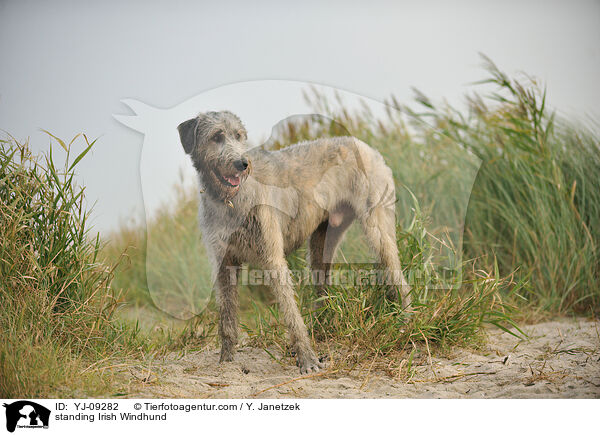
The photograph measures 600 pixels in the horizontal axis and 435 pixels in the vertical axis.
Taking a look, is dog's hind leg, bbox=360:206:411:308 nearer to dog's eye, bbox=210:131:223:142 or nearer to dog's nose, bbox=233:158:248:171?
dog's nose, bbox=233:158:248:171

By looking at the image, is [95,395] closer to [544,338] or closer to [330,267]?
[330,267]

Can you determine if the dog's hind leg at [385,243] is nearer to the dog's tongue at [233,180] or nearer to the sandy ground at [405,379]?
the sandy ground at [405,379]

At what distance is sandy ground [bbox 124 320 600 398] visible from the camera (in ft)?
13.2

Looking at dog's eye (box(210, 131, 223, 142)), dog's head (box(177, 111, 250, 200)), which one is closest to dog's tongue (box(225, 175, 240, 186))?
dog's head (box(177, 111, 250, 200))

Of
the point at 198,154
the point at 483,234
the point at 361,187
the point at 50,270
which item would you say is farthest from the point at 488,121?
the point at 50,270

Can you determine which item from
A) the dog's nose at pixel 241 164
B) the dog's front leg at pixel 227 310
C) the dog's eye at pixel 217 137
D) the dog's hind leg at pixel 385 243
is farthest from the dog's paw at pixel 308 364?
the dog's eye at pixel 217 137

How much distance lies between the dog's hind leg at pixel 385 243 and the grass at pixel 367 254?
0.36 feet

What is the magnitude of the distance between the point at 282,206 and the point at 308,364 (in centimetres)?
130

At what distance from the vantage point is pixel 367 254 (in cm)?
555

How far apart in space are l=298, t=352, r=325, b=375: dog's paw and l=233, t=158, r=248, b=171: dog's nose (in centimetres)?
153

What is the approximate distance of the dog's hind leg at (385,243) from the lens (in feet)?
16.3

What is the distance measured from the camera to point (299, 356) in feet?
14.3

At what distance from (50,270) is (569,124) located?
5709 millimetres
